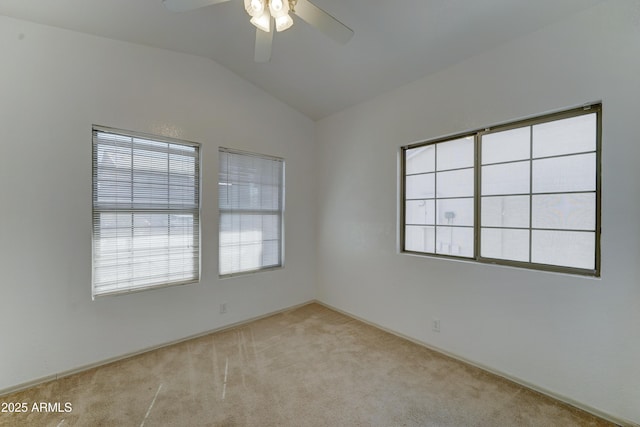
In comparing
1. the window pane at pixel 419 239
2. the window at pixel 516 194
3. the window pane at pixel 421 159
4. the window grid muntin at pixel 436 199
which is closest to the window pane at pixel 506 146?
the window at pixel 516 194

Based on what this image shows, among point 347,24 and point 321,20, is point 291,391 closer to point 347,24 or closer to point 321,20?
point 321,20

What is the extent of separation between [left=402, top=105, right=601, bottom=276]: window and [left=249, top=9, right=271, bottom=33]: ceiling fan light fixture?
2.01m

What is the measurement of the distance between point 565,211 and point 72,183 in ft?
13.5

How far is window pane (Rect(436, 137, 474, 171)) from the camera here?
259cm

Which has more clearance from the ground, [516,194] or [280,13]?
[280,13]

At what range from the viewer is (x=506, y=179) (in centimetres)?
235

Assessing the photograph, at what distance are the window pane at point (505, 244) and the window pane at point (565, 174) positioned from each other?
0.40 metres

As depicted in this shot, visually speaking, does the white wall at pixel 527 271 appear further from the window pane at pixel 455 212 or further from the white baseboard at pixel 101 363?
the white baseboard at pixel 101 363

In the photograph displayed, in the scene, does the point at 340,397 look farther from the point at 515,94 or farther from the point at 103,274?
the point at 515,94

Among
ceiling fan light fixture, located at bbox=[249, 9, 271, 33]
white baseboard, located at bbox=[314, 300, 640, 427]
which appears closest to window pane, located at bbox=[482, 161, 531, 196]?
white baseboard, located at bbox=[314, 300, 640, 427]

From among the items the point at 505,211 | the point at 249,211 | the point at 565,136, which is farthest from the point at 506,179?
the point at 249,211

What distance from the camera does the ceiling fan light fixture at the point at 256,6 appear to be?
4.88ft

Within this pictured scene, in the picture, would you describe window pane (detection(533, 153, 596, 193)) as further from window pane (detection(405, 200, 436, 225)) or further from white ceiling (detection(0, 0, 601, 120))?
white ceiling (detection(0, 0, 601, 120))

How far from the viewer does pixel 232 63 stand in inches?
121
